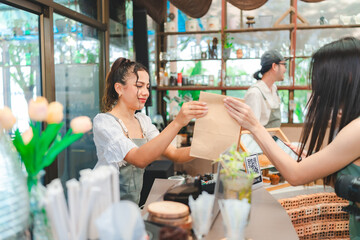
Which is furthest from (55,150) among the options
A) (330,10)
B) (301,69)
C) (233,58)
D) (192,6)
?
(330,10)

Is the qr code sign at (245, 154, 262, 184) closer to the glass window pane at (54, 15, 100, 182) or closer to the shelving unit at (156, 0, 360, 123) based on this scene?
the glass window pane at (54, 15, 100, 182)

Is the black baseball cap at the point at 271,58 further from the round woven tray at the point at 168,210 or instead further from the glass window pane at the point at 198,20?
the round woven tray at the point at 168,210

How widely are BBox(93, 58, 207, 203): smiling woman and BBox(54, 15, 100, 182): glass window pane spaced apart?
1441 mm

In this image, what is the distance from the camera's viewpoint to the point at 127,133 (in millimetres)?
1823

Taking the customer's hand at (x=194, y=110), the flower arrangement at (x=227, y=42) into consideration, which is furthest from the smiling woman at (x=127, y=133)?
the flower arrangement at (x=227, y=42)

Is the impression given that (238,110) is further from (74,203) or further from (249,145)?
(249,145)

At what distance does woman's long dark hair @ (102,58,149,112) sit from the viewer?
1.85 m

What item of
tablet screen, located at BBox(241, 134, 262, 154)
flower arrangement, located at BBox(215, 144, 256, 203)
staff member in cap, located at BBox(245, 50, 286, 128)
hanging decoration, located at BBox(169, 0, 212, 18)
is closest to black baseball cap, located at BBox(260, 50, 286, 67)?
staff member in cap, located at BBox(245, 50, 286, 128)

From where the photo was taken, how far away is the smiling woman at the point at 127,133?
1.63 metres

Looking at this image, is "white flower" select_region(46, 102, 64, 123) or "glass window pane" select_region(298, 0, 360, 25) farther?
"glass window pane" select_region(298, 0, 360, 25)

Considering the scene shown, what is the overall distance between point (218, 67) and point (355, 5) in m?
2.38

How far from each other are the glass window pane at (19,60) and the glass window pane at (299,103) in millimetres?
3791

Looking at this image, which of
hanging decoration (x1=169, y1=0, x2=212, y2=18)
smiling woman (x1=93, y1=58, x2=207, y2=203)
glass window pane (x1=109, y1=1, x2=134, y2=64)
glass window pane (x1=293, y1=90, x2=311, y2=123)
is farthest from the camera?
glass window pane (x1=293, y1=90, x2=311, y2=123)

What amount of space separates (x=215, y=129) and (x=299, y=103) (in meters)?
4.09
